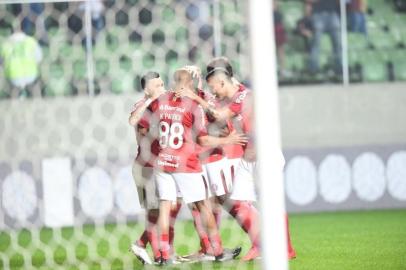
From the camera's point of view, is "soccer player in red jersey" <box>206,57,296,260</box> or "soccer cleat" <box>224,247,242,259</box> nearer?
"soccer player in red jersey" <box>206,57,296,260</box>

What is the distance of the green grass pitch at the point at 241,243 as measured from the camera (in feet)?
27.6

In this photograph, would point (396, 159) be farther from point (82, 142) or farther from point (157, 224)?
point (157, 224)

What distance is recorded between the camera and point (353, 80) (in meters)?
13.9

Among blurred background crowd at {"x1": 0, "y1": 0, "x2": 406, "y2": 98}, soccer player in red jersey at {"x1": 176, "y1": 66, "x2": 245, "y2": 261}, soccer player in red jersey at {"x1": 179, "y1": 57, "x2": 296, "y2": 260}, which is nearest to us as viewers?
soccer player in red jersey at {"x1": 179, "y1": 57, "x2": 296, "y2": 260}

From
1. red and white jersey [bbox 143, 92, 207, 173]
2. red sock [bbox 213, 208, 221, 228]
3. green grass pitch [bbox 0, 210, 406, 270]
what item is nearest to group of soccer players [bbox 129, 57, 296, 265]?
red and white jersey [bbox 143, 92, 207, 173]

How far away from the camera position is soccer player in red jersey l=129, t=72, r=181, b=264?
8.38m

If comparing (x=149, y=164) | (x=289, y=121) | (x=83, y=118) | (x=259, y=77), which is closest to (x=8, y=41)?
(x=149, y=164)

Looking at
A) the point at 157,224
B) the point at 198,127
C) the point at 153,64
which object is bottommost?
the point at 157,224

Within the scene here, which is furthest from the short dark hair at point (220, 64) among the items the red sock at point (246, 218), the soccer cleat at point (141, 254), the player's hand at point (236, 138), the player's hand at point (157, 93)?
the soccer cleat at point (141, 254)

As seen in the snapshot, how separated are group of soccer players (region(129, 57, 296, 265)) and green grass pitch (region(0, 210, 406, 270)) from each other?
0.83 ft

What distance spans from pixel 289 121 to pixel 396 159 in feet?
4.86

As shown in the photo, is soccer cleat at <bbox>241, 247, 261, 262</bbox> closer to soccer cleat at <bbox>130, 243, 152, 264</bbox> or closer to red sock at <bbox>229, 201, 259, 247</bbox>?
red sock at <bbox>229, 201, 259, 247</bbox>

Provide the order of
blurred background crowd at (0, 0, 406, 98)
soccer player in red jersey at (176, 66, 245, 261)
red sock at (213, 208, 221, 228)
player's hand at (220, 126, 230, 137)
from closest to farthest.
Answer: soccer player in red jersey at (176, 66, 245, 261) < player's hand at (220, 126, 230, 137) < red sock at (213, 208, 221, 228) < blurred background crowd at (0, 0, 406, 98)

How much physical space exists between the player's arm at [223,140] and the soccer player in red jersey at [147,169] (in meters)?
0.38
